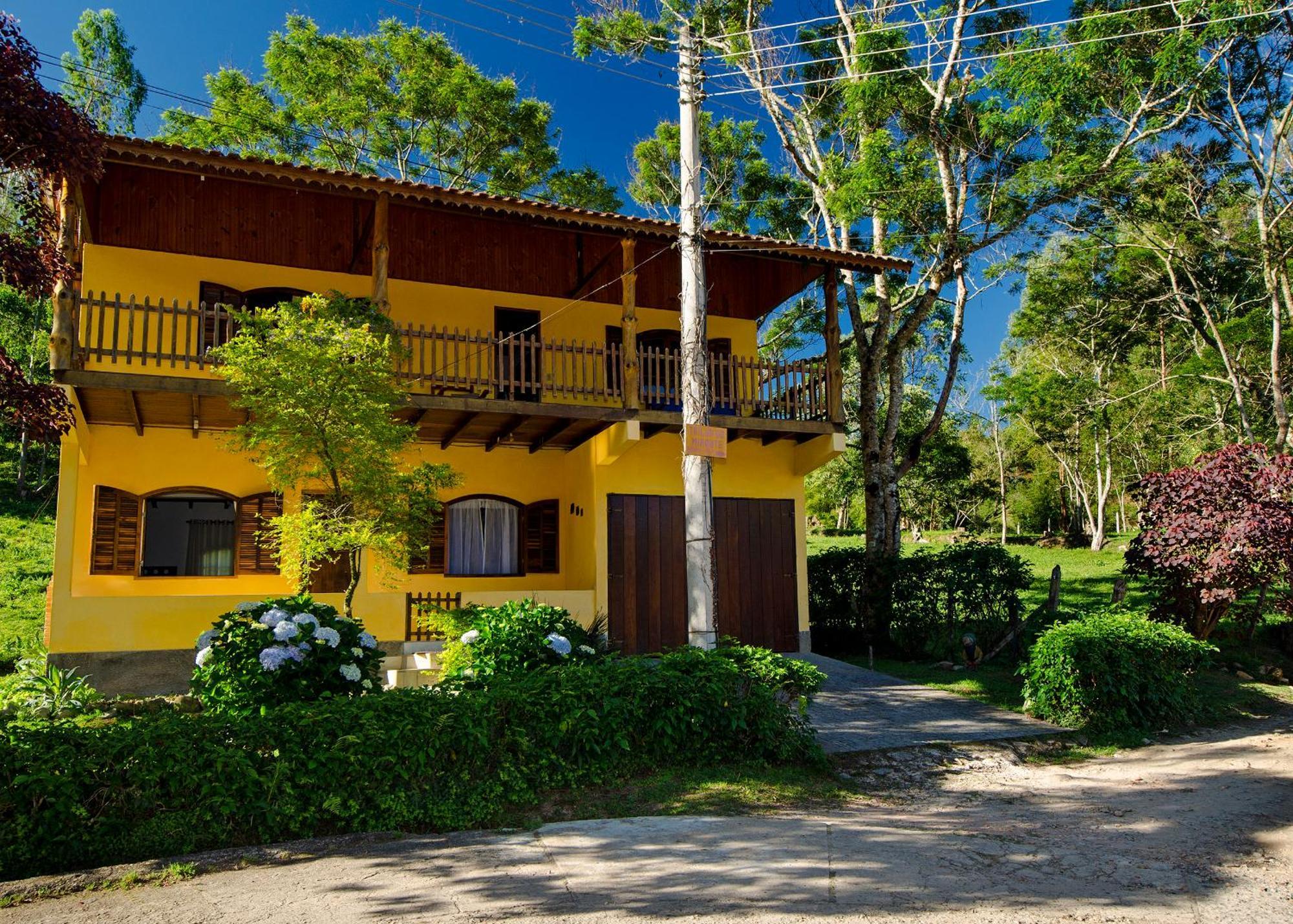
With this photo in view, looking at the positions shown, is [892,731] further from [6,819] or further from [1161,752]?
[6,819]

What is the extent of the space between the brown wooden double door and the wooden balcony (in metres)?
1.27

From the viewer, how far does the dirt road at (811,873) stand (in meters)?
4.90

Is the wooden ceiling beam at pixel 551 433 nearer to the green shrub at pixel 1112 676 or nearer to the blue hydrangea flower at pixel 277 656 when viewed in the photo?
the blue hydrangea flower at pixel 277 656

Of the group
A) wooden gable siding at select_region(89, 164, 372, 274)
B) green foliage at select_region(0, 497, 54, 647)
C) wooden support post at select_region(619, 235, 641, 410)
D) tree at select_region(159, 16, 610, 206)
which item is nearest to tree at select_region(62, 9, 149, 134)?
tree at select_region(159, 16, 610, 206)

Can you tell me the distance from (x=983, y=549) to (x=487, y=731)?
9667 millimetres

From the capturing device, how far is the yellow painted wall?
37.8ft

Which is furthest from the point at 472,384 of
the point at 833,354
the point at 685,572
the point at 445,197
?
the point at 833,354

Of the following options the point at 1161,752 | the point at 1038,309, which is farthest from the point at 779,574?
the point at 1038,309

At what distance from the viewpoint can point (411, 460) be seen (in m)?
14.1

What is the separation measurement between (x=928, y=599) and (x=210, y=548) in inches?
426

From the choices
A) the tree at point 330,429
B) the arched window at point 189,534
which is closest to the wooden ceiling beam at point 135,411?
the arched window at point 189,534

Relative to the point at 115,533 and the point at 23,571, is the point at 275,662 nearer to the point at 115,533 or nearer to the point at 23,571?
the point at 115,533

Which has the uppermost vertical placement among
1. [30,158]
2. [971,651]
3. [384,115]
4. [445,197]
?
[384,115]

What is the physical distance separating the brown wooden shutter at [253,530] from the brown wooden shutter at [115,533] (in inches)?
50.7
